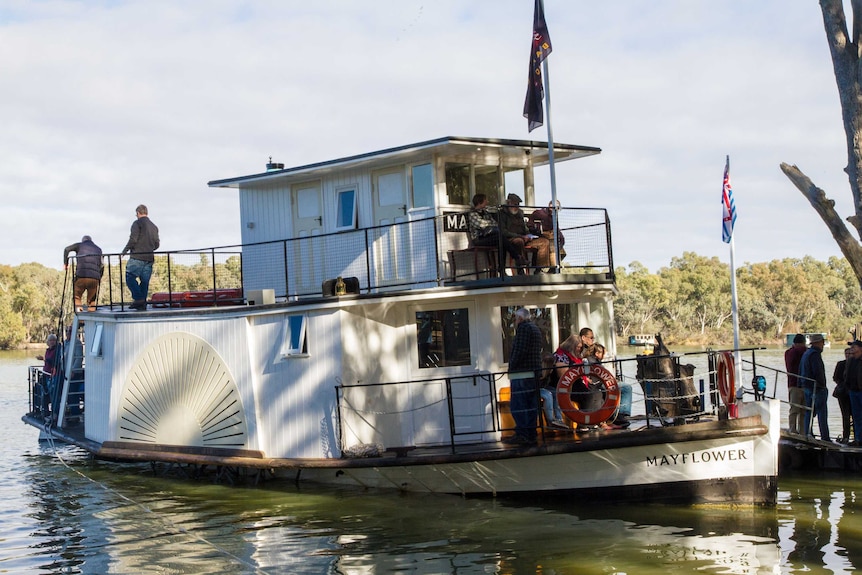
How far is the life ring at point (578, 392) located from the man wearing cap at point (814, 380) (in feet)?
14.9

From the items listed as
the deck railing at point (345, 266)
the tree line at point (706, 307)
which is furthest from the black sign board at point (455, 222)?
the tree line at point (706, 307)

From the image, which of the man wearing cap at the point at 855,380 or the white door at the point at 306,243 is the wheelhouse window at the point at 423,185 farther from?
the man wearing cap at the point at 855,380

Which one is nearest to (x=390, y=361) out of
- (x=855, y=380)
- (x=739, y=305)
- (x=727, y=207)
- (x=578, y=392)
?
(x=578, y=392)

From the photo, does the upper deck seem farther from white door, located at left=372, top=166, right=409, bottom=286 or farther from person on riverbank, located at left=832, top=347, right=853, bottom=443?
person on riverbank, located at left=832, top=347, right=853, bottom=443

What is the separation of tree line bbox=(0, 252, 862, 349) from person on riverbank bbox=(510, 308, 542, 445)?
175ft

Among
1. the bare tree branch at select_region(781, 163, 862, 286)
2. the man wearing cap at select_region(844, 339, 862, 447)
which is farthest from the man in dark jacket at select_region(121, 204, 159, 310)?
the man wearing cap at select_region(844, 339, 862, 447)

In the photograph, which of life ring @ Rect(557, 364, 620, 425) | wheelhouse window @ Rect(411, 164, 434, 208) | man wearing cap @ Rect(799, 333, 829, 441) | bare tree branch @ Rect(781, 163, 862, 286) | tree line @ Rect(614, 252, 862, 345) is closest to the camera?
life ring @ Rect(557, 364, 620, 425)

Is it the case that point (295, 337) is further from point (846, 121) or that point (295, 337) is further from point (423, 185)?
point (846, 121)

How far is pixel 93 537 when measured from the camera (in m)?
12.3

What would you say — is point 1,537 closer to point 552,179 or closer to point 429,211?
point 429,211

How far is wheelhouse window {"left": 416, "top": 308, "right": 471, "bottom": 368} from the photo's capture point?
14172 millimetres

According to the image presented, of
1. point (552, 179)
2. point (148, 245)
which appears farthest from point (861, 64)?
point (148, 245)

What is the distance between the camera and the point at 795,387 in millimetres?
15766

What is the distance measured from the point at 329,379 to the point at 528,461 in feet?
10.4
